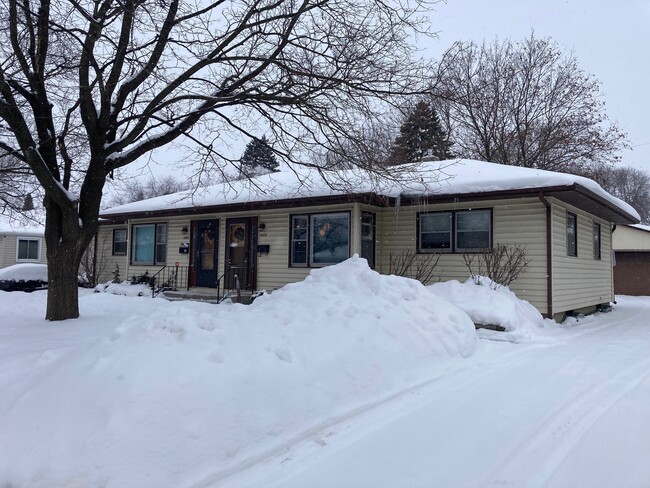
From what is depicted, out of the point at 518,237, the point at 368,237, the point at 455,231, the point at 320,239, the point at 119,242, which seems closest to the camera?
the point at 518,237

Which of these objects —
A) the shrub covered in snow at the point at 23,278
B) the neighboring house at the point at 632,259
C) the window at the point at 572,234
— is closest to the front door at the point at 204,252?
the shrub covered in snow at the point at 23,278

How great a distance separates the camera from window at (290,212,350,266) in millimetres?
12227

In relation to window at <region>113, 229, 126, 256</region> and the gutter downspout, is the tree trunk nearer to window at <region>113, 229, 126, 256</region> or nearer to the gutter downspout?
the gutter downspout

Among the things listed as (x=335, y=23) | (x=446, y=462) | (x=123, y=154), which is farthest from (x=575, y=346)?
(x=123, y=154)

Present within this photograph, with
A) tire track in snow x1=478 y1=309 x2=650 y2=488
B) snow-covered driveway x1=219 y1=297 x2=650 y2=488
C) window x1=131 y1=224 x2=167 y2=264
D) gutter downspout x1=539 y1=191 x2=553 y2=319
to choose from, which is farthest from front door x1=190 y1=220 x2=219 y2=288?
tire track in snow x1=478 y1=309 x2=650 y2=488

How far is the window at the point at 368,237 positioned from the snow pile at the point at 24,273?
45.9 feet

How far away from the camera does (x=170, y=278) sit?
15305 millimetres

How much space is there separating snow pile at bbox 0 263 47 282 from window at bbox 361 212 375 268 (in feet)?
45.9

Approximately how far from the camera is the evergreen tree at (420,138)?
366 inches

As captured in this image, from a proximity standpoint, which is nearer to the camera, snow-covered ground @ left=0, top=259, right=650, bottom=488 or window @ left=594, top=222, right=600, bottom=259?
snow-covered ground @ left=0, top=259, right=650, bottom=488

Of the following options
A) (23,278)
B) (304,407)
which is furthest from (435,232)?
(23,278)

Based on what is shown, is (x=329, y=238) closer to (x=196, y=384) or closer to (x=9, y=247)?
(x=196, y=384)

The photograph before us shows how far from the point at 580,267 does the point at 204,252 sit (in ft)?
34.5

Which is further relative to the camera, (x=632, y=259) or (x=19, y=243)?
(x=19, y=243)
